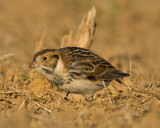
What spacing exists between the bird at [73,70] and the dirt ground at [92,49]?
0.38 m

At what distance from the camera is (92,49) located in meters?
11.2

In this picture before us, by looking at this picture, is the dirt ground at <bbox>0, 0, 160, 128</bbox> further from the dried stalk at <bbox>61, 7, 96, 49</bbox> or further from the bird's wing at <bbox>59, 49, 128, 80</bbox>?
the dried stalk at <bbox>61, 7, 96, 49</bbox>

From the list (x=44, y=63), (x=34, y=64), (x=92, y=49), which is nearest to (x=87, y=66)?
(x=44, y=63)

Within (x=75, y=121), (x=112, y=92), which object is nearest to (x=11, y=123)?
(x=75, y=121)

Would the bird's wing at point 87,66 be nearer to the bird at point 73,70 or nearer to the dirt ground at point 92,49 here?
the bird at point 73,70

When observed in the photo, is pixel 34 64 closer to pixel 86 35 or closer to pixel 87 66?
pixel 87 66

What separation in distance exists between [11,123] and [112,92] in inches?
133

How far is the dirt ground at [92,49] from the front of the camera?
5684 millimetres

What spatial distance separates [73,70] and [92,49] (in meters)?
4.62

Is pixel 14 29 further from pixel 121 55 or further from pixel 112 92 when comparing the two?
pixel 112 92

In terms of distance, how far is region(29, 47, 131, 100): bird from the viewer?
6.59 m

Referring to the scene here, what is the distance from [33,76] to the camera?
319 inches


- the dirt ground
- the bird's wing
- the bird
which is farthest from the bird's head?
the dirt ground

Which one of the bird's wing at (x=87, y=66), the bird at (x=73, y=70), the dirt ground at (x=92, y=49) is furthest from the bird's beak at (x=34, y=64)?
the dirt ground at (x=92, y=49)
